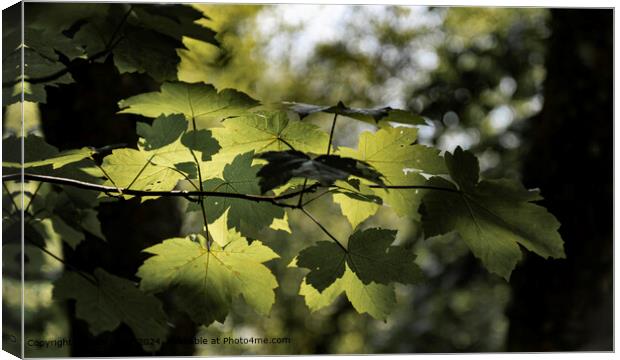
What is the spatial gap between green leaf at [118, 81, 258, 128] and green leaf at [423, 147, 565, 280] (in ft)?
0.58

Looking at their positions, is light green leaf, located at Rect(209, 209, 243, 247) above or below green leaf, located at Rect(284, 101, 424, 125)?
below

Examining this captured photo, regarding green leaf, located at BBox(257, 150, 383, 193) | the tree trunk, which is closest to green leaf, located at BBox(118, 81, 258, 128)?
green leaf, located at BBox(257, 150, 383, 193)

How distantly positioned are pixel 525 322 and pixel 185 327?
44.1 inches

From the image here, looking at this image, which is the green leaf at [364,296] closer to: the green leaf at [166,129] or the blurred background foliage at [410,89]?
the green leaf at [166,129]

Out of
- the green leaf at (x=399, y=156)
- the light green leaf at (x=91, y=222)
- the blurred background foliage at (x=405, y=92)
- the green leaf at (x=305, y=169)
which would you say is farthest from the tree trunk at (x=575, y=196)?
the green leaf at (x=305, y=169)

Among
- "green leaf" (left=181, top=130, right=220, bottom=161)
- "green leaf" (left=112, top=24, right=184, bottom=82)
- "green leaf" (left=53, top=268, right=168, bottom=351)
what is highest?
"green leaf" (left=112, top=24, right=184, bottom=82)

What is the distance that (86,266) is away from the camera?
1.36 m

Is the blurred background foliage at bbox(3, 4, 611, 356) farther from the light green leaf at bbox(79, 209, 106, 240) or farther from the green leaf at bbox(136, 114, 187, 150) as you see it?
the green leaf at bbox(136, 114, 187, 150)

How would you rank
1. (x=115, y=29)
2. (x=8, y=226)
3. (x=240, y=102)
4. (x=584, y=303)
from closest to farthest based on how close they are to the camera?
1. (x=240, y=102)
2. (x=115, y=29)
3. (x=8, y=226)
4. (x=584, y=303)

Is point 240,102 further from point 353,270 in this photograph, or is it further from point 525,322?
point 525,322

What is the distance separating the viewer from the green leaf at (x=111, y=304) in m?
0.73

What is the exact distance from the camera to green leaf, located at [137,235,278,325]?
0.61m

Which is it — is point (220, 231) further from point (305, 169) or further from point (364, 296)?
point (305, 169)

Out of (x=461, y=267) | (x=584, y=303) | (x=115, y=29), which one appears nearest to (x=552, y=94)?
(x=584, y=303)
